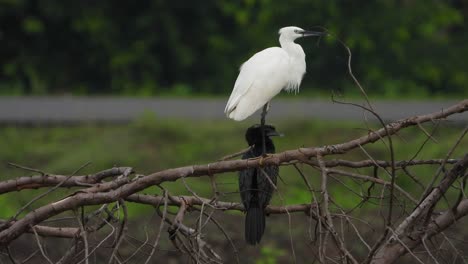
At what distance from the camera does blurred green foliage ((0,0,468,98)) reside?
15508 mm

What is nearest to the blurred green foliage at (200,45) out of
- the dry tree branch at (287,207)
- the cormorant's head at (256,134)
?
the cormorant's head at (256,134)

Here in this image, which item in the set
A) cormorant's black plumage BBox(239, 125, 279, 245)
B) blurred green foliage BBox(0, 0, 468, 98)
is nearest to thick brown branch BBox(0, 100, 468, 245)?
cormorant's black plumage BBox(239, 125, 279, 245)

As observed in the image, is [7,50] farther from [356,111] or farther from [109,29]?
[356,111]

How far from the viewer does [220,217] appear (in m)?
10.2

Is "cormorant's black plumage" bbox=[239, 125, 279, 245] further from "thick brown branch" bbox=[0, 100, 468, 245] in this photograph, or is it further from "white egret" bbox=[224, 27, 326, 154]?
"thick brown branch" bbox=[0, 100, 468, 245]

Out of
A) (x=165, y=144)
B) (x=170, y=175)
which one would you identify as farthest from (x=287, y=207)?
(x=165, y=144)

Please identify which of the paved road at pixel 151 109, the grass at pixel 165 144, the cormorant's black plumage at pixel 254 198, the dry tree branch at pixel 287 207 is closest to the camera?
the dry tree branch at pixel 287 207

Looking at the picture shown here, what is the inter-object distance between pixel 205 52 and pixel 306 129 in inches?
162

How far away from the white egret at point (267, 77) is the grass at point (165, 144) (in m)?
4.85

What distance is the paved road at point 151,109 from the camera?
13.5 metres

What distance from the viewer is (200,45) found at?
16219 mm

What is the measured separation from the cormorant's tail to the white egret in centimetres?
44

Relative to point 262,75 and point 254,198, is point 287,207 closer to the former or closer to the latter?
point 254,198

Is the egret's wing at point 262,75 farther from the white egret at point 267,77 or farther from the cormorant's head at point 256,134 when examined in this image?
the cormorant's head at point 256,134
